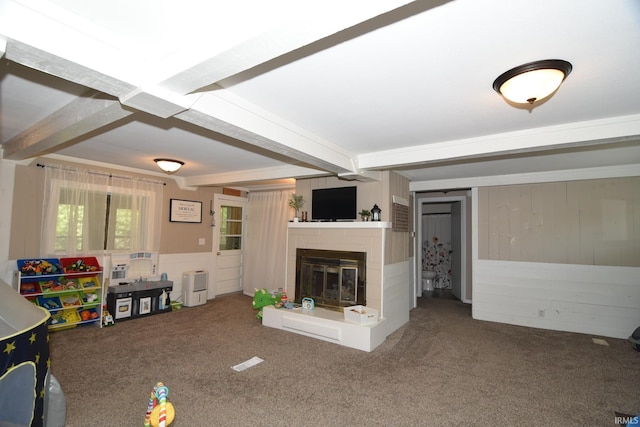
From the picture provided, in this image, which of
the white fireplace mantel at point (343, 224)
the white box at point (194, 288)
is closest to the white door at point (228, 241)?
the white box at point (194, 288)

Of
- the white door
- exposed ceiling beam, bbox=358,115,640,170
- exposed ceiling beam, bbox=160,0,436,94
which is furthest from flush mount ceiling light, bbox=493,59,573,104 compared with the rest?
the white door

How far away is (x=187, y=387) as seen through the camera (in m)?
2.69

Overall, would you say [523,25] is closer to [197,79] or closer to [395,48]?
[395,48]

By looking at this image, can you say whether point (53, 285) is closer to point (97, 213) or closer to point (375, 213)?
point (97, 213)

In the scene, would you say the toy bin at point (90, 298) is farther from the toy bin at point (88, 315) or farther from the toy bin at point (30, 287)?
the toy bin at point (30, 287)

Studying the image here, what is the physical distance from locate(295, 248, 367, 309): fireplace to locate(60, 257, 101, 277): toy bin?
114 inches

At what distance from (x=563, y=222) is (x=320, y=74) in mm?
4642

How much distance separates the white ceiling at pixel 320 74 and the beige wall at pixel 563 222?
1126 mm

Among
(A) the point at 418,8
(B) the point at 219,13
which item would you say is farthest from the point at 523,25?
(B) the point at 219,13

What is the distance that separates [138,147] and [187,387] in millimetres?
2724

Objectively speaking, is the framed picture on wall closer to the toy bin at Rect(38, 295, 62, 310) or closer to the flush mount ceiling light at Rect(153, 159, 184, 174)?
the flush mount ceiling light at Rect(153, 159, 184, 174)

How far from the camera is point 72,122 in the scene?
2.45 metres

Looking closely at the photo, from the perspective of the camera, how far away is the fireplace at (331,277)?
4.20 m

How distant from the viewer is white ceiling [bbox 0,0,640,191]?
1324 mm
